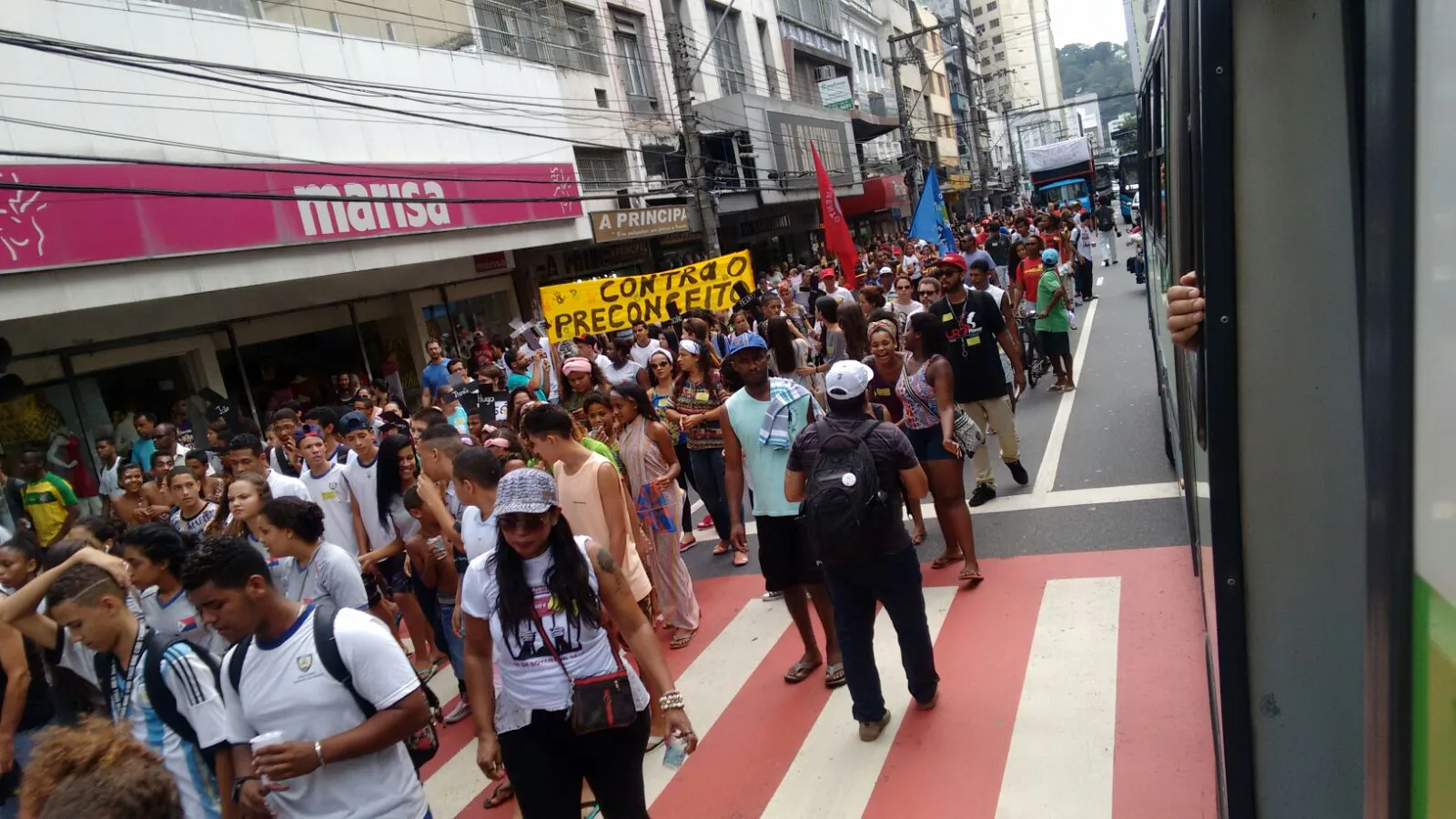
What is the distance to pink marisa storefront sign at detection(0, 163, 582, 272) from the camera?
12.3m

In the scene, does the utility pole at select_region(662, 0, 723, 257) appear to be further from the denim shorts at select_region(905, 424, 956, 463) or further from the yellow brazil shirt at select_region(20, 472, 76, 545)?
the denim shorts at select_region(905, 424, 956, 463)

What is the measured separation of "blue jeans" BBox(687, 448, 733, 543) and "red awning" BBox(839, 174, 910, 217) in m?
33.7

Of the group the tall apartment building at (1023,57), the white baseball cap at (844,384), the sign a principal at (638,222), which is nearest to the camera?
the white baseball cap at (844,384)

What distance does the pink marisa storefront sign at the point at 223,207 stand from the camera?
12266 millimetres

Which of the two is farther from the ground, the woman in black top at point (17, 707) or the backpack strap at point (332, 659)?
the backpack strap at point (332, 659)

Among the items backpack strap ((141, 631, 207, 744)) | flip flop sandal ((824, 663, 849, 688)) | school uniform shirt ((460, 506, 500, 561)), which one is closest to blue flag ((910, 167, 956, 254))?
flip flop sandal ((824, 663, 849, 688))

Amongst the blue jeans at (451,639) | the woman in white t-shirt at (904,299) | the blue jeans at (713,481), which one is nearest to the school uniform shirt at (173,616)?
the blue jeans at (451,639)

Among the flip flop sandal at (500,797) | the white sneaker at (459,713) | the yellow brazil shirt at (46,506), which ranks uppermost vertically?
the yellow brazil shirt at (46,506)

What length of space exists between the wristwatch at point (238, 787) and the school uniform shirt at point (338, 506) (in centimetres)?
334

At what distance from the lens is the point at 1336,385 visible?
1943 millimetres

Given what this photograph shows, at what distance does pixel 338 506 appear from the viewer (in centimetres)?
640

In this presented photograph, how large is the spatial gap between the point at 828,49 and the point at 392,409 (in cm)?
3913

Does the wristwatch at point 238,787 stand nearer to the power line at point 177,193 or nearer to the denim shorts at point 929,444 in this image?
the denim shorts at point 929,444

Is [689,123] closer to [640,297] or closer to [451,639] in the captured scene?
[640,297]
